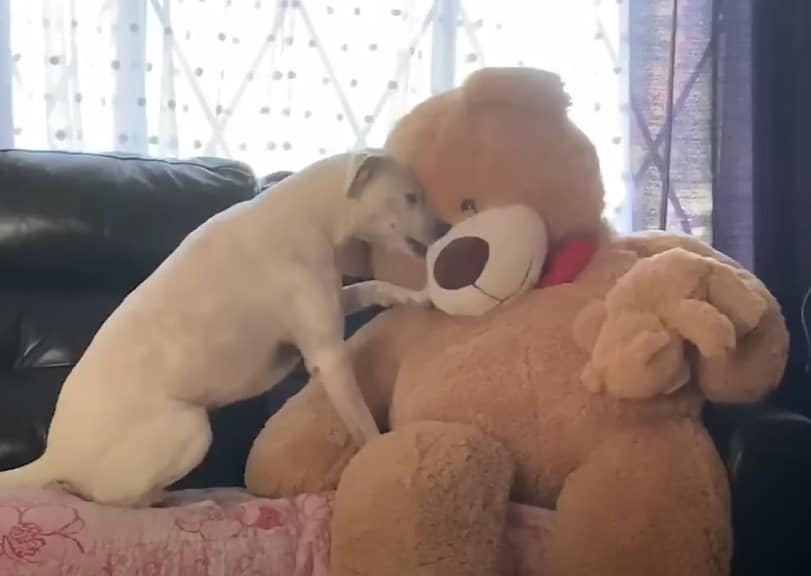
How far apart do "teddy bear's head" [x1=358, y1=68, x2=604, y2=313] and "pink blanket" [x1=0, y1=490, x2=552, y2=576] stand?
31 cm

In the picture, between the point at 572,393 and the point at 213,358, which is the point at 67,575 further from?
the point at 572,393

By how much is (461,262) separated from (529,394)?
194 millimetres

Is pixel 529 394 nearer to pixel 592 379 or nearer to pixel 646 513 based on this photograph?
pixel 592 379

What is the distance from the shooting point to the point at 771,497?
1.32 metres

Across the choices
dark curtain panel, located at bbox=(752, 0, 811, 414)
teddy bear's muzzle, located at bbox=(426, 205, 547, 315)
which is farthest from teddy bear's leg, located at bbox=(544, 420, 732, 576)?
dark curtain panel, located at bbox=(752, 0, 811, 414)

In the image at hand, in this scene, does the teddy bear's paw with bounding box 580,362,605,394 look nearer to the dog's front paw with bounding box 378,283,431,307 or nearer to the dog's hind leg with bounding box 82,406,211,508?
the dog's front paw with bounding box 378,283,431,307

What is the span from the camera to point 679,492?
3.98 ft

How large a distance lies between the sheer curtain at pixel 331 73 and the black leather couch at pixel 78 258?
28cm

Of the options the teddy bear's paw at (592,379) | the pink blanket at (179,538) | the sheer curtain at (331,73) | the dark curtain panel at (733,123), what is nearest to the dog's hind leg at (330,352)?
the pink blanket at (179,538)

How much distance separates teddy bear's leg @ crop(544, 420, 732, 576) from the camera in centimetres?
119

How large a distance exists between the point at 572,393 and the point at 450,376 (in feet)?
0.53

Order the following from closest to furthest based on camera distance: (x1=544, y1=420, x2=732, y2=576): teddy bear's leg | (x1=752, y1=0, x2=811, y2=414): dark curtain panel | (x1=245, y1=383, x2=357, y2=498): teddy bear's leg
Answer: (x1=544, y1=420, x2=732, y2=576): teddy bear's leg
(x1=245, y1=383, x2=357, y2=498): teddy bear's leg
(x1=752, y1=0, x2=811, y2=414): dark curtain panel

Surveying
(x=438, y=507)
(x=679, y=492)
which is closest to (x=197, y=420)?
(x=438, y=507)

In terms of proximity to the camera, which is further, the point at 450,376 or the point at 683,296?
the point at 450,376
